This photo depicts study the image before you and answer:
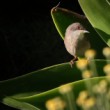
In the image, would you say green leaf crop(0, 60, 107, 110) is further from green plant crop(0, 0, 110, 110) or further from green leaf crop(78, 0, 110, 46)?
green leaf crop(78, 0, 110, 46)

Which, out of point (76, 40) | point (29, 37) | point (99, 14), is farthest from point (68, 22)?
point (29, 37)

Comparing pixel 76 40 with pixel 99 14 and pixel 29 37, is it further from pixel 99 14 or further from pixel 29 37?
pixel 29 37

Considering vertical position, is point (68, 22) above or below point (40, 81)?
above

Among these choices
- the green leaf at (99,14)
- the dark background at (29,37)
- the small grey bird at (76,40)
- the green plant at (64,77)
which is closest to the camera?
the green plant at (64,77)

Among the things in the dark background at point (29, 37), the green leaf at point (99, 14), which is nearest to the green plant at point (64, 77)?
the green leaf at point (99, 14)

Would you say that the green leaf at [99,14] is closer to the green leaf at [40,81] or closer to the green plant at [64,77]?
the green plant at [64,77]
